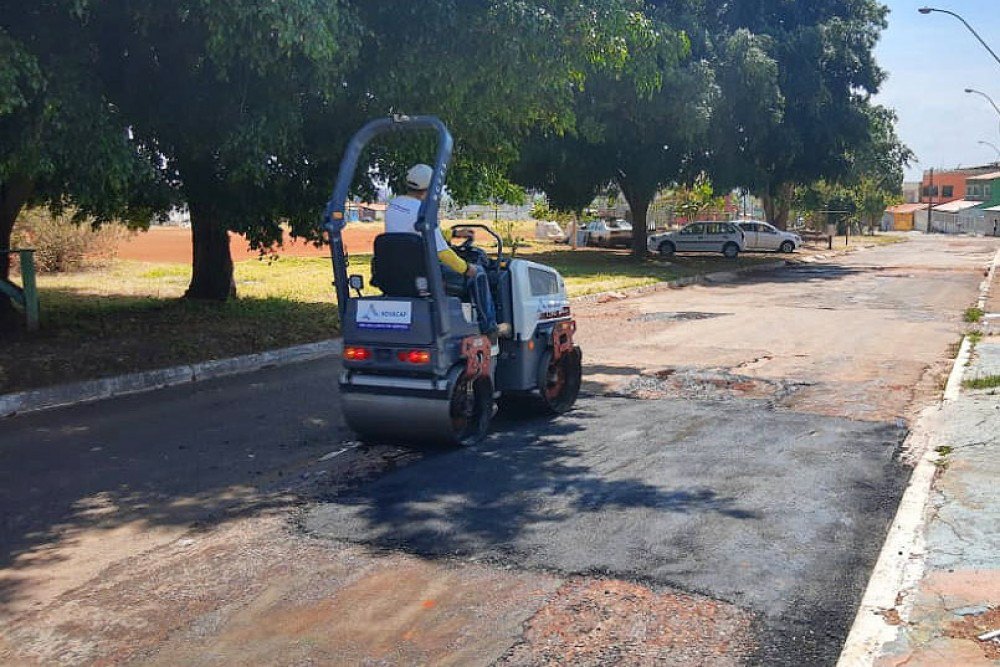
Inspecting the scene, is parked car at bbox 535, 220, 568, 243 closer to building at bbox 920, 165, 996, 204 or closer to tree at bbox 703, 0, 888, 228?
tree at bbox 703, 0, 888, 228

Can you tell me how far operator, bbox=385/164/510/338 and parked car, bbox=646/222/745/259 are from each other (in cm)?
3313

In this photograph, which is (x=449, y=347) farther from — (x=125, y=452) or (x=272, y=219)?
(x=272, y=219)

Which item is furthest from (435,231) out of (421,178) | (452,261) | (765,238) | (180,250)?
(765,238)

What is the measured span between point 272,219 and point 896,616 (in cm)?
1142

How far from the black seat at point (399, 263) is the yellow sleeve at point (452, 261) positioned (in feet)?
0.67

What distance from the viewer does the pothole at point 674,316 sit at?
18047mm

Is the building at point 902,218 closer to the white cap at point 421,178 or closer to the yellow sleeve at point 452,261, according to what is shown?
the yellow sleeve at point 452,261

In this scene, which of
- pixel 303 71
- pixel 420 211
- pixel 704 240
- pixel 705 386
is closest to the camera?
pixel 420 211

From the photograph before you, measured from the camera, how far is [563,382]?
965 cm

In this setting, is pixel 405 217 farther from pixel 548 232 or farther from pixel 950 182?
pixel 950 182

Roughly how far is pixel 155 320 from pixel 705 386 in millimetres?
8064

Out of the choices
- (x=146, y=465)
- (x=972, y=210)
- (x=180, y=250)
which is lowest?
(x=146, y=465)

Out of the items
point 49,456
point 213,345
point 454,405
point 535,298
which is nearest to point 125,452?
point 49,456

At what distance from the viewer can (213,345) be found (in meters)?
12.9
